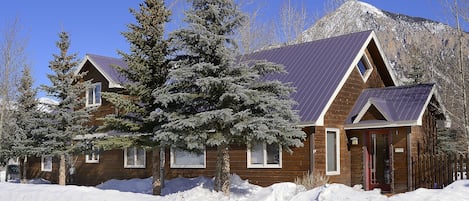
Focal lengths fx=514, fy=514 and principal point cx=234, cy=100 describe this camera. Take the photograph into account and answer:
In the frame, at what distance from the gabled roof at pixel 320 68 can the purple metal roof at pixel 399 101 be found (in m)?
1.32

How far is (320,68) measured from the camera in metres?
19.1

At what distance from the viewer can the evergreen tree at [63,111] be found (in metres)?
21.0

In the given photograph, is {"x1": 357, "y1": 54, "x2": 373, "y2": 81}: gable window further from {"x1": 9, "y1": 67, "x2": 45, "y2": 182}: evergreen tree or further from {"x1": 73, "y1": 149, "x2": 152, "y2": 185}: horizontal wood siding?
{"x1": 9, "y1": 67, "x2": 45, "y2": 182}: evergreen tree

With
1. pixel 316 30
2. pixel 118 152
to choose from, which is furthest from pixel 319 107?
pixel 316 30

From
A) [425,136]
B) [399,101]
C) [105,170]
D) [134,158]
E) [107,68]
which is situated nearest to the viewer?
[399,101]

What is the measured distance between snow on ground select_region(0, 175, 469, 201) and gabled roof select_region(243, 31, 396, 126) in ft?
10.0

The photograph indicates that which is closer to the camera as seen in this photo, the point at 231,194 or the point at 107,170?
the point at 231,194

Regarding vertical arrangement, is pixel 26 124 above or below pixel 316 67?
below

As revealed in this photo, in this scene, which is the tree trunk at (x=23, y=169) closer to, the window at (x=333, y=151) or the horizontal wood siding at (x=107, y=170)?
the horizontal wood siding at (x=107, y=170)

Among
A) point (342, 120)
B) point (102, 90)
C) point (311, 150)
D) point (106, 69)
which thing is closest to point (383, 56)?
point (342, 120)

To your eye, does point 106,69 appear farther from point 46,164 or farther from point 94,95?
point 46,164

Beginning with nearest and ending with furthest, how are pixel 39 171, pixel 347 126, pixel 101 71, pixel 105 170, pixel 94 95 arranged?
1. pixel 347 126
2. pixel 101 71
3. pixel 105 170
4. pixel 94 95
5. pixel 39 171

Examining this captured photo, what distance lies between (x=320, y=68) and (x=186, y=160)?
6.34m

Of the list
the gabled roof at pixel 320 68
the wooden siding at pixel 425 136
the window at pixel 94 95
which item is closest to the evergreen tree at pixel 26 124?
the window at pixel 94 95
